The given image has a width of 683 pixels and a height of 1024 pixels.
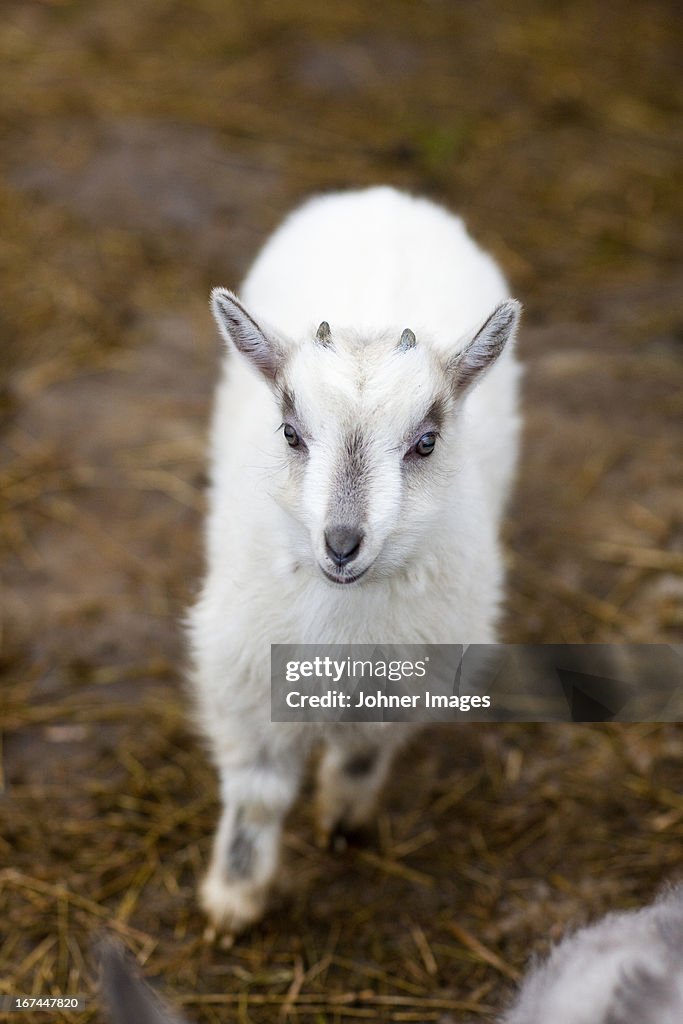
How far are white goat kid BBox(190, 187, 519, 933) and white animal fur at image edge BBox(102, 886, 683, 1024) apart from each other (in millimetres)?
781

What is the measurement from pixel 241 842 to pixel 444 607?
3.23 feet

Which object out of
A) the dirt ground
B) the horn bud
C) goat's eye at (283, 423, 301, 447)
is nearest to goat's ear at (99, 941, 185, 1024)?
goat's eye at (283, 423, 301, 447)

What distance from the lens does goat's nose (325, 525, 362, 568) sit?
2.08 m

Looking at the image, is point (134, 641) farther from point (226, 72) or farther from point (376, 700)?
point (226, 72)

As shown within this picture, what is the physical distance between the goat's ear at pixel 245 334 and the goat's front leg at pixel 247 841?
1.11 meters

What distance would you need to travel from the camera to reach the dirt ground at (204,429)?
3.07m

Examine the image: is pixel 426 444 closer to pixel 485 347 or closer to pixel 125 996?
pixel 485 347

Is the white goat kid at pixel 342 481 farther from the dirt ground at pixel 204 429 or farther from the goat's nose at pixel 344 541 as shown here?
the dirt ground at pixel 204 429

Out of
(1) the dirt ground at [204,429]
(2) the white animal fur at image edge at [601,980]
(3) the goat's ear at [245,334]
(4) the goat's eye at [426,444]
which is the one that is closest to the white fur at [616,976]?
(2) the white animal fur at image edge at [601,980]

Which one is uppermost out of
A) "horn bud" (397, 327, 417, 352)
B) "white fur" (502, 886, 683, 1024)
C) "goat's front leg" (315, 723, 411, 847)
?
"horn bud" (397, 327, 417, 352)

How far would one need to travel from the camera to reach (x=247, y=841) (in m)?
2.98

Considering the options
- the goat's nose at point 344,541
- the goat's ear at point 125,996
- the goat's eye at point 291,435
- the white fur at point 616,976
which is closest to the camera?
the goat's ear at point 125,996

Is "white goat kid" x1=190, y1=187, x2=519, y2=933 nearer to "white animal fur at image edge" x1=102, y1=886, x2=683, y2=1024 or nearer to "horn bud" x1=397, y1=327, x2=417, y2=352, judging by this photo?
"horn bud" x1=397, y1=327, x2=417, y2=352

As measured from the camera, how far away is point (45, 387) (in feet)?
15.7
